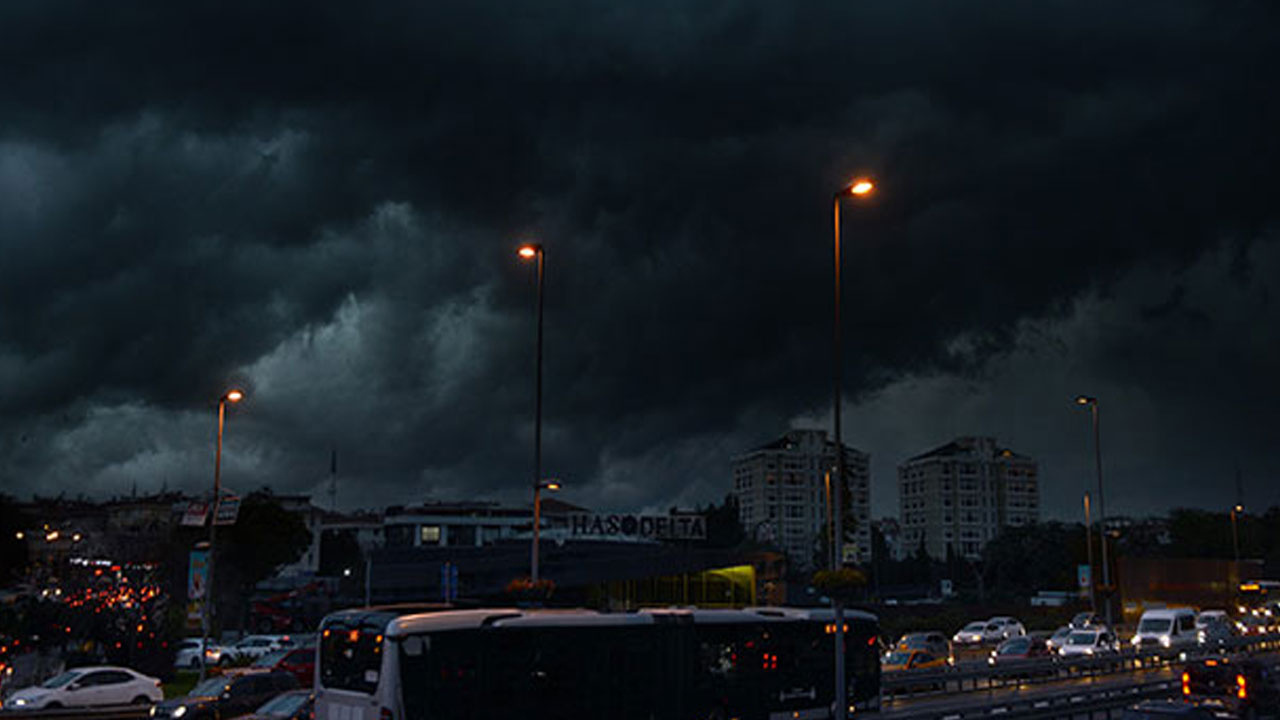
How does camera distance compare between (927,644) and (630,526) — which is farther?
(630,526)

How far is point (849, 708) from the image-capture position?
24594 millimetres

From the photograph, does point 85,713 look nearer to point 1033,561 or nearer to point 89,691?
point 89,691

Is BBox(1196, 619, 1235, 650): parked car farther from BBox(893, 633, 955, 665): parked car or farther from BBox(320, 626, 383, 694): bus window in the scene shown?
BBox(320, 626, 383, 694): bus window

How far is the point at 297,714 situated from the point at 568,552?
3460 inches

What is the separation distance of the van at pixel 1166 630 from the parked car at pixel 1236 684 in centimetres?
2353

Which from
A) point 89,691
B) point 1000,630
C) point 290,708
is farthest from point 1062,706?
point 1000,630

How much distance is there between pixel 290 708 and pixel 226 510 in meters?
17.2

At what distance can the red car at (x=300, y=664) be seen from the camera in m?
39.8

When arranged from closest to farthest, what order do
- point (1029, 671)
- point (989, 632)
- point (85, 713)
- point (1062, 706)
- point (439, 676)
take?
1. point (439, 676)
2. point (1062, 706)
3. point (85, 713)
4. point (1029, 671)
5. point (989, 632)

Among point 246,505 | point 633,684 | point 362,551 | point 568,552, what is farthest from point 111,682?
point 362,551

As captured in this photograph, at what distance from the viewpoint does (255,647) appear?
206 ft

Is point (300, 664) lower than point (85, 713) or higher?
higher

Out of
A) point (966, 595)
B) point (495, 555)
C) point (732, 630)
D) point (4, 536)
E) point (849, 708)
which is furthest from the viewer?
point (966, 595)

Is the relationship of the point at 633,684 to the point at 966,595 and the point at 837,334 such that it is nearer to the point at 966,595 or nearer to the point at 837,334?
the point at 837,334
